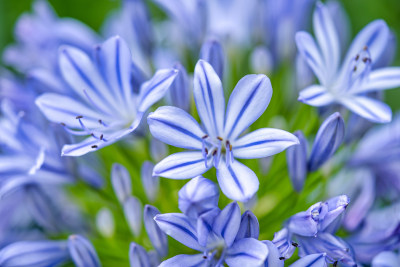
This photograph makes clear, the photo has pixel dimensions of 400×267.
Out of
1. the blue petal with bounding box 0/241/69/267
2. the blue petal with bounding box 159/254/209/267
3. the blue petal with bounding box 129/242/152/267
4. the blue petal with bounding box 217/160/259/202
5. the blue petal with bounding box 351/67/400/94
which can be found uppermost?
the blue petal with bounding box 351/67/400/94

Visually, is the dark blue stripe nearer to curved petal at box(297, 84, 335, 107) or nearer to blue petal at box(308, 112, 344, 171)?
curved petal at box(297, 84, 335, 107)

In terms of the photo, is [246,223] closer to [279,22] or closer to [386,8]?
[279,22]

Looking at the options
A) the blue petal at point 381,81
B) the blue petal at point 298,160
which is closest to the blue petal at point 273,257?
the blue petal at point 298,160

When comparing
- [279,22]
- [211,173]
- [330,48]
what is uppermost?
[279,22]

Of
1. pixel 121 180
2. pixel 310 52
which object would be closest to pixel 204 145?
pixel 121 180

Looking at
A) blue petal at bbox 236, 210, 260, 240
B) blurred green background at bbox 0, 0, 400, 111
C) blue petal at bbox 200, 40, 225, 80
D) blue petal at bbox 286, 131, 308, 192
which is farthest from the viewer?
blurred green background at bbox 0, 0, 400, 111

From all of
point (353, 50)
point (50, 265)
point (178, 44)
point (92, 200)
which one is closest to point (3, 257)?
point (50, 265)

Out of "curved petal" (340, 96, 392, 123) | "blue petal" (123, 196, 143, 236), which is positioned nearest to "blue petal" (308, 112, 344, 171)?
"curved petal" (340, 96, 392, 123)

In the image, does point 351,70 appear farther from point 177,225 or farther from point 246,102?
point 177,225
